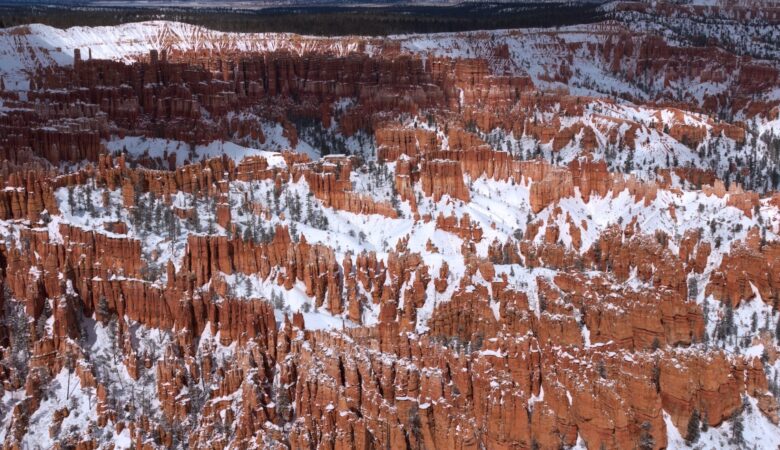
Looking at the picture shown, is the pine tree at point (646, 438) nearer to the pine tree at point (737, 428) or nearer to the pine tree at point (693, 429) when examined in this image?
the pine tree at point (693, 429)

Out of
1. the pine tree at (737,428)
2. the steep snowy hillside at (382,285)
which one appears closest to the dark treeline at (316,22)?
the steep snowy hillside at (382,285)

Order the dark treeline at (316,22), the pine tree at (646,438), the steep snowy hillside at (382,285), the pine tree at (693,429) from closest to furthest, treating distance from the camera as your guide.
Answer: the pine tree at (646,438) → the pine tree at (693,429) → the steep snowy hillside at (382,285) → the dark treeline at (316,22)

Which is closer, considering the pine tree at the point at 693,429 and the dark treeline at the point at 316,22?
the pine tree at the point at 693,429

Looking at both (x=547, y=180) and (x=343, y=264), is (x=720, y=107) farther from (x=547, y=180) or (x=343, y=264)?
(x=343, y=264)

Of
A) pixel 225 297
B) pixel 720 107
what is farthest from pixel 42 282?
pixel 720 107

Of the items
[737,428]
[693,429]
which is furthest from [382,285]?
[737,428]

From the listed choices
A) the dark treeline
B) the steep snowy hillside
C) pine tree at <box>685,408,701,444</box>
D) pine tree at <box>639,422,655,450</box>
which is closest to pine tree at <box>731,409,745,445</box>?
the steep snowy hillside

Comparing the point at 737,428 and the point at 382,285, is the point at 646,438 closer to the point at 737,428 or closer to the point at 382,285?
the point at 737,428

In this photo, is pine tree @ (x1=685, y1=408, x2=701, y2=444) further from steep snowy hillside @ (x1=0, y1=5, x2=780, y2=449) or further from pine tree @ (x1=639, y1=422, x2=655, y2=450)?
pine tree @ (x1=639, y1=422, x2=655, y2=450)
